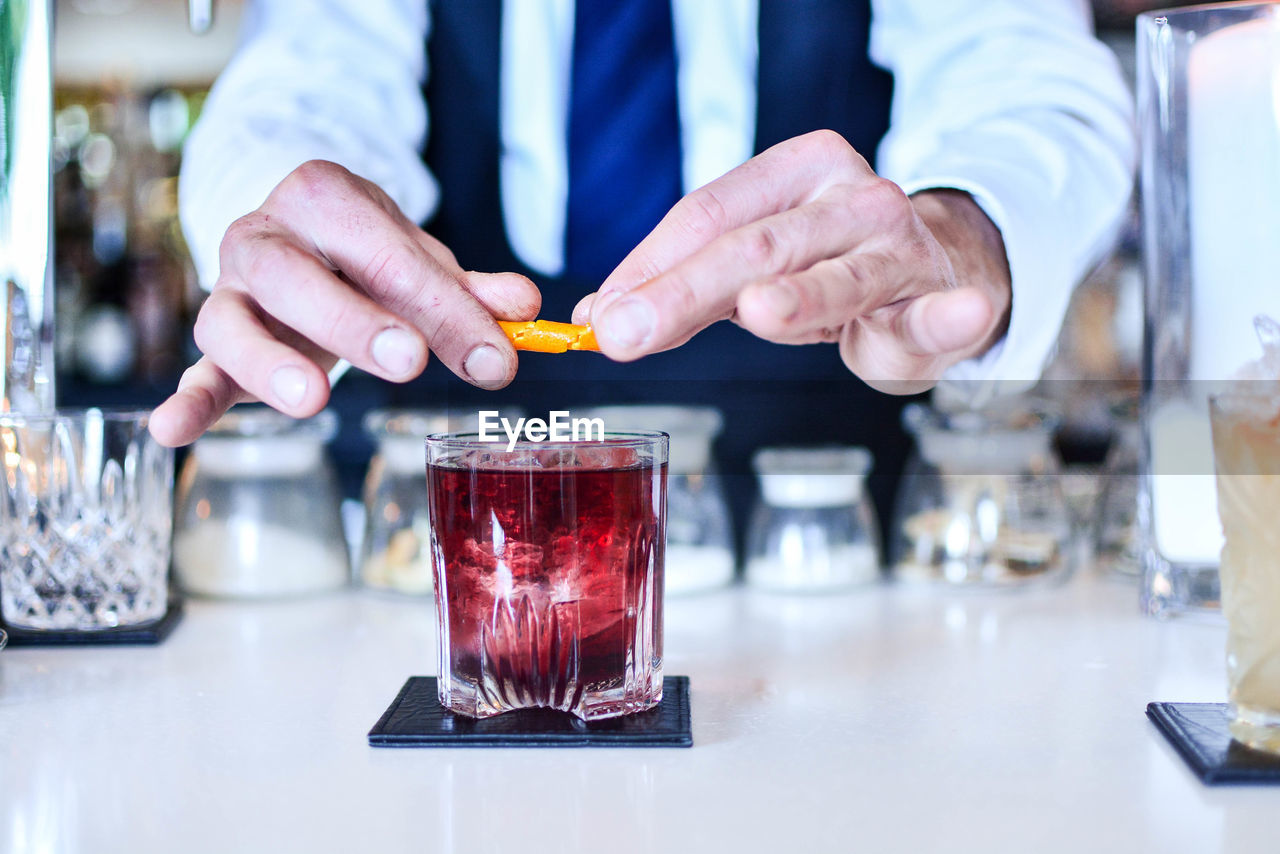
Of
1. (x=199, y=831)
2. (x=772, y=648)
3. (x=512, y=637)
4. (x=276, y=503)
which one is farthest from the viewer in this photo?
(x=276, y=503)

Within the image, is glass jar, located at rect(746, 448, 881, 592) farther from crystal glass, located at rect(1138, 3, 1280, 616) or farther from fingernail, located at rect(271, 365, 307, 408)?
fingernail, located at rect(271, 365, 307, 408)

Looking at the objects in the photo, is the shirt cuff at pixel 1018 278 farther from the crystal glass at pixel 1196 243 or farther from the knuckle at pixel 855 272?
the knuckle at pixel 855 272

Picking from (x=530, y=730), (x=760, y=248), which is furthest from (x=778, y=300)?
(x=530, y=730)

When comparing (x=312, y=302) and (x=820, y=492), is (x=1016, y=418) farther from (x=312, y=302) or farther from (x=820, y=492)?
(x=312, y=302)

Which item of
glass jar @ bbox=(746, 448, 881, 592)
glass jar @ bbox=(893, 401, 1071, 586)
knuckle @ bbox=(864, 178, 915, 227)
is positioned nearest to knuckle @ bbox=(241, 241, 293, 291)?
knuckle @ bbox=(864, 178, 915, 227)

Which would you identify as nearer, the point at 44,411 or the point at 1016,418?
the point at 44,411

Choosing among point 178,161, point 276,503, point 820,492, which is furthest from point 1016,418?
point 178,161
